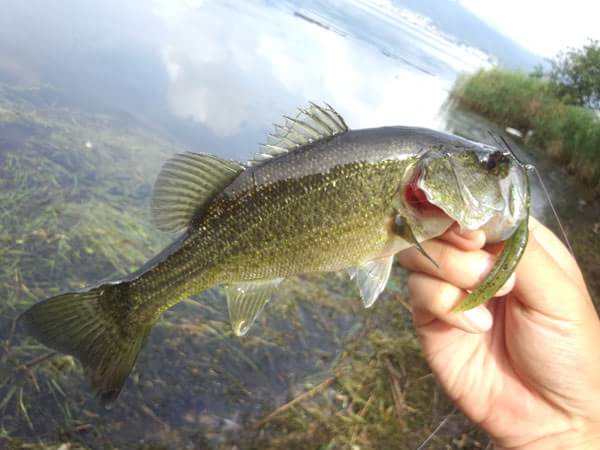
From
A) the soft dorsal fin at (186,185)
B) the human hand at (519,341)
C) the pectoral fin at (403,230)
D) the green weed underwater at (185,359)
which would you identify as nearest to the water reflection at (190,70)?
the green weed underwater at (185,359)

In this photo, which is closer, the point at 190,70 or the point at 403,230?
the point at 403,230

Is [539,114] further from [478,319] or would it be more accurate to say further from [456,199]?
[456,199]

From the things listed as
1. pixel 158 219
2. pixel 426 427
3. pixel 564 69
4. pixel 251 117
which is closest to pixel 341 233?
pixel 158 219

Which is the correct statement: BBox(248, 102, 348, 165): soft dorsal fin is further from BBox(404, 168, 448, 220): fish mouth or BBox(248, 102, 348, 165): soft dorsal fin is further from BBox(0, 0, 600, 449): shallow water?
BBox(0, 0, 600, 449): shallow water

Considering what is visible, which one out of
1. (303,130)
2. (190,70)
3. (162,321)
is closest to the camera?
(303,130)

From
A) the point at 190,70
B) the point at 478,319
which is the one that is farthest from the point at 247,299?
the point at 190,70

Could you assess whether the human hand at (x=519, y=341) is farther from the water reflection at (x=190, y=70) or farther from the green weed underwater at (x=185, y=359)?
the water reflection at (x=190, y=70)
